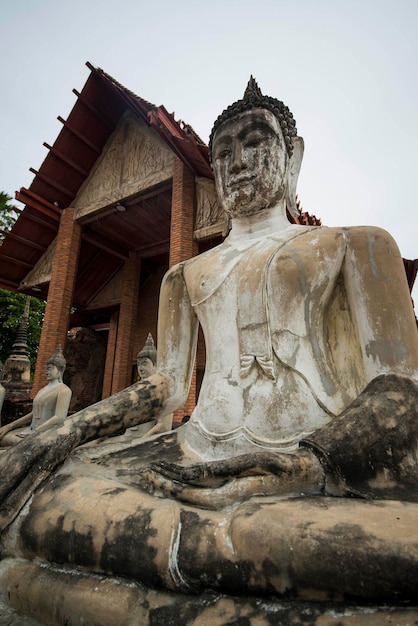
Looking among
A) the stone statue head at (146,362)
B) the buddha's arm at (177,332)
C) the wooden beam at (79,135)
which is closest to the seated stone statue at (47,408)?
the stone statue head at (146,362)

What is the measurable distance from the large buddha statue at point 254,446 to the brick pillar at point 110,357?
1041 centimetres

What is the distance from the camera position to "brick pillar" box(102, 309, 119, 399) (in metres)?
11.9

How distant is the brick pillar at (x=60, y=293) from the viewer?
8969 mm

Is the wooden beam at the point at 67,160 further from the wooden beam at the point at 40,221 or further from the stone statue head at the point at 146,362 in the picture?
the stone statue head at the point at 146,362

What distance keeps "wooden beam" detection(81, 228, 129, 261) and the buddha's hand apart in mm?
10856

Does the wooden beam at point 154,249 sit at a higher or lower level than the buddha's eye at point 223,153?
higher

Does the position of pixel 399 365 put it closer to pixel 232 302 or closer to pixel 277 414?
pixel 277 414

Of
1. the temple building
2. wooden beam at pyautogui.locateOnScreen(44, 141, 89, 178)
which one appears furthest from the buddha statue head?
wooden beam at pyautogui.locateOnScreen(44, 141, 89, 178)

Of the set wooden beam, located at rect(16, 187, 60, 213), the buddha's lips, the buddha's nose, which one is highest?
wooden beam, located at rect(16, 187, 60, 213)

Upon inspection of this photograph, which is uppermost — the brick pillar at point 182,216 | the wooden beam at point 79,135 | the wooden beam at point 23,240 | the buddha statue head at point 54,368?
the wooden beam at point 79,135

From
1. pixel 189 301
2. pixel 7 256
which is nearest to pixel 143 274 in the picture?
pixel 7 256

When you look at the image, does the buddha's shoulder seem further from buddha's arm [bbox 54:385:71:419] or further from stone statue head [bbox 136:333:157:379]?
buddha's arm [bbox 54:385:71:419]

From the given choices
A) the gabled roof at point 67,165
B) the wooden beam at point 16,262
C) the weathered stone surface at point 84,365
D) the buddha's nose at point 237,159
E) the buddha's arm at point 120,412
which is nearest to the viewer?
the buddha's arm at point 120,412

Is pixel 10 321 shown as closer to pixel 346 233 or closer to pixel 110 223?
pixel 110 223
